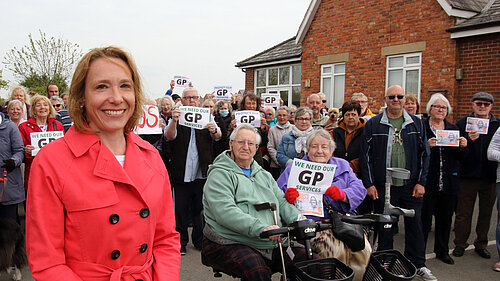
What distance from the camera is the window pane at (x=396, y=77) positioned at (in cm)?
1232

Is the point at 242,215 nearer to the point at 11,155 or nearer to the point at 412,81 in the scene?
the point at 11,155

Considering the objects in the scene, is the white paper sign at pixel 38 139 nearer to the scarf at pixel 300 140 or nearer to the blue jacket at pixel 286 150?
the blue jacket at pixel 286 150

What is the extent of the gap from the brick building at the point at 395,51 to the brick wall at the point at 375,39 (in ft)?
0.08

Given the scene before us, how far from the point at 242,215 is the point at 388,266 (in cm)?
126

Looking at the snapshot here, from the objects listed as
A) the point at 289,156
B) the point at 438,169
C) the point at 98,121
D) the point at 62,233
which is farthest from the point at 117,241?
the point at 438,169

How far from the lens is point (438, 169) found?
5.57 metres

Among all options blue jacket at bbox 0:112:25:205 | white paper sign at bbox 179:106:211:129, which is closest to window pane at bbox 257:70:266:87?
white paper sign at bbox 179:106:211:129

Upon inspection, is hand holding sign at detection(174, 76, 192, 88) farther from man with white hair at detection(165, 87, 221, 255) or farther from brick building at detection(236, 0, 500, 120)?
brick building at detection(236, 0, 500, 120)

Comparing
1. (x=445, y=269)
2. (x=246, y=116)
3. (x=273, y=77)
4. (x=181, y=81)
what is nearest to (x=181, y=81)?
(x=181, y=81)

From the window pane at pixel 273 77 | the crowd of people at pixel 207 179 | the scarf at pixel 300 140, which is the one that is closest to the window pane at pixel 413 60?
the crowd of people at pixel 207 179

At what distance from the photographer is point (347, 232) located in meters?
3.33

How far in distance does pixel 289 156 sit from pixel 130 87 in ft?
15.0

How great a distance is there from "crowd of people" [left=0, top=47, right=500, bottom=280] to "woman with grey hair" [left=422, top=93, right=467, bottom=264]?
17mm

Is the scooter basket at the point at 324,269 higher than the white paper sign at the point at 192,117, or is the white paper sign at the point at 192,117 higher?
the white paper sign at the point at 192,117
